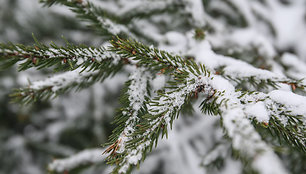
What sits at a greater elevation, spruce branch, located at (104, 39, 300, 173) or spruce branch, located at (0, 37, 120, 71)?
spruce branch, located at (0, 37, 120, 71)

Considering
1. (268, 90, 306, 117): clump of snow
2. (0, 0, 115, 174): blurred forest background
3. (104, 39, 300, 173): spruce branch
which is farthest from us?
(0, 0, 115, 174): blurred forest background

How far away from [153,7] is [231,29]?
93cm

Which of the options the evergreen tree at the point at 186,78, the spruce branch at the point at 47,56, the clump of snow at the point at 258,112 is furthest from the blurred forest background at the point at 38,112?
the clump of snow at the point at 258,112

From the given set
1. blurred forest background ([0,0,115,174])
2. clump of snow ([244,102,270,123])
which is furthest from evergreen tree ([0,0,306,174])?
blurred forest background ([0,0,115,174])

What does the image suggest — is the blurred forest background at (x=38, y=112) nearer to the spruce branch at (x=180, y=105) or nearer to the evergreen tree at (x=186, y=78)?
the evergreen tree at (x=186, y=78)

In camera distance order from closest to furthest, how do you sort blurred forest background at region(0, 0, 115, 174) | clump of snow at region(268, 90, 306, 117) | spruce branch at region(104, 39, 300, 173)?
spruce branch at region(104, 39, 300, 173) < clump of snow at region(268, 90, 306, 117) < blurred forest background at region(0, 0, 115, 174)

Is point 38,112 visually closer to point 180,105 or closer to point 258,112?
point 180,105

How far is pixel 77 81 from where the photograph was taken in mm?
918

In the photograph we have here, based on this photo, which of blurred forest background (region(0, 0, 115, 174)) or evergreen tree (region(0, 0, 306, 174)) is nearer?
evergreen tree (region(0, 0, 306, 174))

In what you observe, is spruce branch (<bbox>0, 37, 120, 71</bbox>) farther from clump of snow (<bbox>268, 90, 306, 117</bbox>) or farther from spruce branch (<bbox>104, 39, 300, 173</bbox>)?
clump of snow (<bbox>268, 90, 306, 117</bbox>)

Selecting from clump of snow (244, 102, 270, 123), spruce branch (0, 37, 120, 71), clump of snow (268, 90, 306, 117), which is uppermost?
spruce branch (0, 37, 120, 71)

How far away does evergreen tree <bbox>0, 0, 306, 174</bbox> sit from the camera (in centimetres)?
59

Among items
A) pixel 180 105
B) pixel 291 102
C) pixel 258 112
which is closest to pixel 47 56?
pixel 180 105

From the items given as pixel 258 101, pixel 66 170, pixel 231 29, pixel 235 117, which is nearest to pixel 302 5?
pixel 231 29
